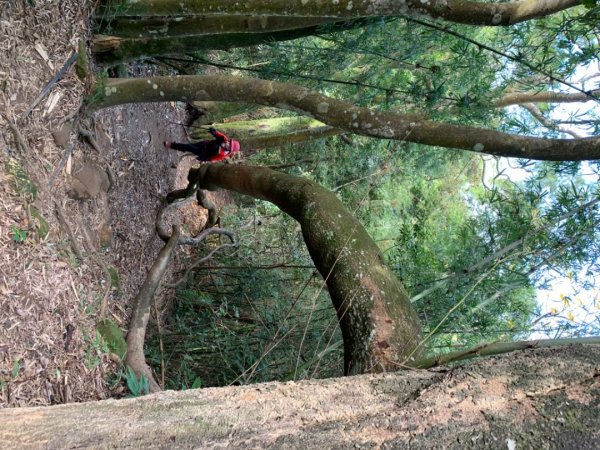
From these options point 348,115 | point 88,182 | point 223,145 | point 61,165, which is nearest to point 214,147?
point 223,145

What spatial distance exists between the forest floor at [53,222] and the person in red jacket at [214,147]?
4.43 ft

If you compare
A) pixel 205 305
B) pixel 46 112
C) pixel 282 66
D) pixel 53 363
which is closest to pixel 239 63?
pixel 282 66

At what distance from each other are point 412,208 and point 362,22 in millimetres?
5145

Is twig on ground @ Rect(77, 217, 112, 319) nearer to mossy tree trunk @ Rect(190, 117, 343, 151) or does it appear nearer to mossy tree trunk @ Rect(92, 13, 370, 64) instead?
mossy tree trunk @ Rect(92, 13, 370, 64)

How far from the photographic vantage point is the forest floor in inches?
120

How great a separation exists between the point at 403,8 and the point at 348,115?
78 centimetres

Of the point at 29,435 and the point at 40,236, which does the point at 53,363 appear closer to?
the point at 40,236

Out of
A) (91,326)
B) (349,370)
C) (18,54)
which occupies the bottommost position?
(91,326)

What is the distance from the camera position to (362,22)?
3.83 metres

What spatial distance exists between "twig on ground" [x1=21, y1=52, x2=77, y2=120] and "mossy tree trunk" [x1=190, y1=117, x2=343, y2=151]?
11.6 feet

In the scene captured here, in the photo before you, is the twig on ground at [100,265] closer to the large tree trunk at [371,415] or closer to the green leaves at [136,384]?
the green leaves at [136,384]

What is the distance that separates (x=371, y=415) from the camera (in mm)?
1554

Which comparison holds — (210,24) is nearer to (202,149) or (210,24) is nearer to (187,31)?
(187,31)

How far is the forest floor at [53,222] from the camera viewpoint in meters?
3.05
